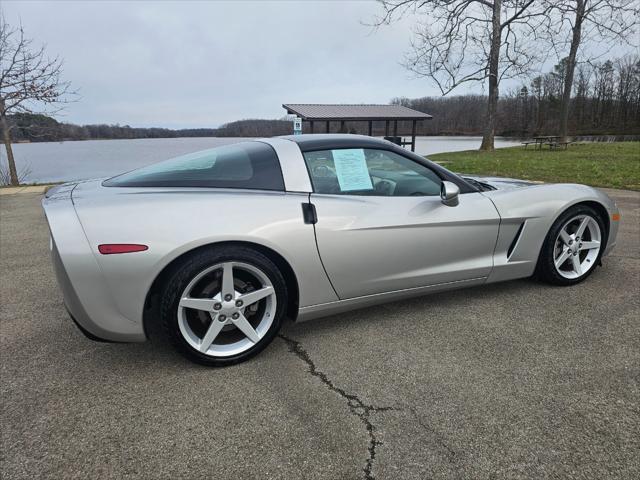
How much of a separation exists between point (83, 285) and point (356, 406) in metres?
1.44

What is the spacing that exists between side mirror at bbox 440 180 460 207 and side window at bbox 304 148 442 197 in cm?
13

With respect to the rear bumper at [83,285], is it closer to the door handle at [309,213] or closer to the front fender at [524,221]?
the door handle at [309,213]

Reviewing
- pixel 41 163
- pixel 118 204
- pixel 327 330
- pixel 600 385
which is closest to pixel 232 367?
pixel 327 330

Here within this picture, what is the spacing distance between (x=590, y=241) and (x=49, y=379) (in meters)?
3.98

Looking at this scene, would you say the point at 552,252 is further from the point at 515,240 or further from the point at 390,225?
the point at 390,225

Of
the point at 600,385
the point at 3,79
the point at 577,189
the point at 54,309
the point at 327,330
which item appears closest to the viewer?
the point at 600,385

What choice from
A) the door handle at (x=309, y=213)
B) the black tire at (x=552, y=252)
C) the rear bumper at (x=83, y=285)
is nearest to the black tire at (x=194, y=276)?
the rear bumper at (x=83, y=285)

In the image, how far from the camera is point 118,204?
2.23 meters

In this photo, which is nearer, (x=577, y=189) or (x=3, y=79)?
(x=577, y=189)

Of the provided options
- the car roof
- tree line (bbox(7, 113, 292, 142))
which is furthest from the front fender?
tree line (bbox(7, 113, 292, 142))

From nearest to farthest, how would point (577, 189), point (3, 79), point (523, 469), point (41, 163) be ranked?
point (523, 469) < point (577, 189) < point (3, 79) < point (41, 163)

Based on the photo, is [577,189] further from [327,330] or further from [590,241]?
[327,330]

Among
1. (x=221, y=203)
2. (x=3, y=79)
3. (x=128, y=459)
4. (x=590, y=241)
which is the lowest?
(x=128, y=459)

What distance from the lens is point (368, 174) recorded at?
2805 mm
